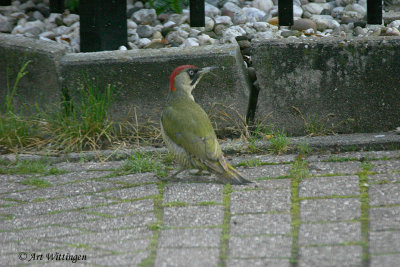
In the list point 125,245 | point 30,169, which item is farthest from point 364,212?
point 30,169

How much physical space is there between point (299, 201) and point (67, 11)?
4836 millimetres

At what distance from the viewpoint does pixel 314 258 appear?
3.10 metres

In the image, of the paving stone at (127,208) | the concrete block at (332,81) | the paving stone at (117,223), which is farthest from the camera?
the concrete block at (332,81)

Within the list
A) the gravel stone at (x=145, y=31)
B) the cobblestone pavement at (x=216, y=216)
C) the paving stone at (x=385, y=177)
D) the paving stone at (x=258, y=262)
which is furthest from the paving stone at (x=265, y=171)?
the gravel stone at (x=145, y=31)

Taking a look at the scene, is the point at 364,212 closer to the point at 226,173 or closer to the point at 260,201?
the point at 260,201

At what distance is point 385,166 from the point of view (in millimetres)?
4527

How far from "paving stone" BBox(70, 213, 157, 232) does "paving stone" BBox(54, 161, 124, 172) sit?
118 cm

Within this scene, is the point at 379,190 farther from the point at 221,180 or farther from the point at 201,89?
the point at 201,89

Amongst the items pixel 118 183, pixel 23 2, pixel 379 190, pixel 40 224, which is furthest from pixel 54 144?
pixel 23 2

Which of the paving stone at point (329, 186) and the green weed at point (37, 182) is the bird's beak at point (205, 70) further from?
the green weed at point (37, 182)

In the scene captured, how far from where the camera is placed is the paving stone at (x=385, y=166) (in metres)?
4.44

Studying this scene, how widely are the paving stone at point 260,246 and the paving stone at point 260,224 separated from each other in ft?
0.27

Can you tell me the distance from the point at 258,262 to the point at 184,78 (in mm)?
2120

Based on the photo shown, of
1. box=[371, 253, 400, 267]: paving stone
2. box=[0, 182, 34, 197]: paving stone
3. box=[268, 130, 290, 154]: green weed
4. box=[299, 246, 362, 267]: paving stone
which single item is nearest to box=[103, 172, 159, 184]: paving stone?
box=[0, 182, 34, 197]: paving stone
